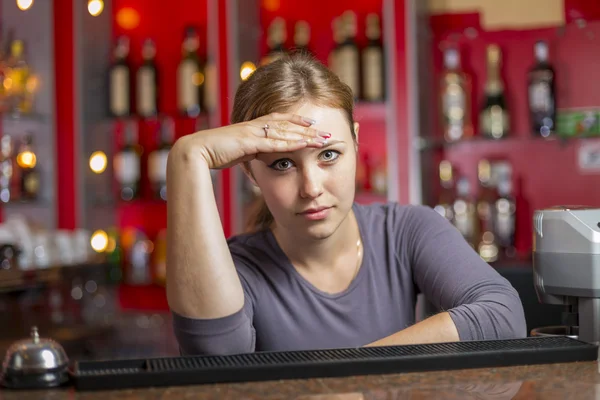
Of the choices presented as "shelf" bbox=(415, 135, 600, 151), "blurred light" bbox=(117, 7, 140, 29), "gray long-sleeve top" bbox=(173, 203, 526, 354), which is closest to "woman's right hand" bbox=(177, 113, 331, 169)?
"gray long-sleeve top" bbox=(173, 203, 526, 354)

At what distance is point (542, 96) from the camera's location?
2.89 meters

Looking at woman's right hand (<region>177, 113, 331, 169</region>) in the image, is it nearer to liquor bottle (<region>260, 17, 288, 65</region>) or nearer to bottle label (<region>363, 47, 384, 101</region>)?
bottle label (<region>363, 47, 384, 101</region>)

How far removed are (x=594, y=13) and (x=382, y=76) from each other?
842 mm

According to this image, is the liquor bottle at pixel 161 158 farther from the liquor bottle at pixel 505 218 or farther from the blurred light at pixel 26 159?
the liquor bottle at pixel 505 218

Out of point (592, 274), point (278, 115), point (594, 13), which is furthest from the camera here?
point (594, 13)

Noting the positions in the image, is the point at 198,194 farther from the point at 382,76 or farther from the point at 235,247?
the point at 382,76

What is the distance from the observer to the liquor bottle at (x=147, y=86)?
141 inches

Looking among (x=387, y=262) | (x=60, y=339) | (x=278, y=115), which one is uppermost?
(x=278, y=115)

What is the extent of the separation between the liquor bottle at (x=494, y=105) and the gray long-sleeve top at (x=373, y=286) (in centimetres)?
152

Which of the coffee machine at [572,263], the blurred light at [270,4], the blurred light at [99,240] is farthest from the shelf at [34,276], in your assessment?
the coffee machine at [572,263]

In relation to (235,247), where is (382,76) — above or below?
above

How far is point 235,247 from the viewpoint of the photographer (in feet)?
4.99

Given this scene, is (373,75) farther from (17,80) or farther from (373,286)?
(373,286)

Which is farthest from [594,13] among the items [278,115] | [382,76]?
[278,115]
